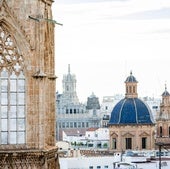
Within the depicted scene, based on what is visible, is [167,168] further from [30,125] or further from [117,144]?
[30,125]

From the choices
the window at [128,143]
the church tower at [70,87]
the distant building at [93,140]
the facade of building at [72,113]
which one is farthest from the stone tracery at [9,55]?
the church tower at [70,87]

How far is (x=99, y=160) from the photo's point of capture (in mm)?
67438

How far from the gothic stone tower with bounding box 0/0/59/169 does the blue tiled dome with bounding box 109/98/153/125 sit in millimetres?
67390

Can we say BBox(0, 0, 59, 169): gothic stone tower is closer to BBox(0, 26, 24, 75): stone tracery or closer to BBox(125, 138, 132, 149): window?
BBox(0, 26, 24, 75): stone tracery

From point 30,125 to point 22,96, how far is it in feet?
1.75

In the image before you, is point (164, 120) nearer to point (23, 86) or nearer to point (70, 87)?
point (70, 87)

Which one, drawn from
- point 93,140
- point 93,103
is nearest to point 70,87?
point 93,103

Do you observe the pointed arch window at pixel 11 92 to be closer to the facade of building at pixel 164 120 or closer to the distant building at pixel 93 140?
the facade of building at pixel 164 120

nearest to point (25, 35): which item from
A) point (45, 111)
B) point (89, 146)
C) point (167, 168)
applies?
point (45, 111)

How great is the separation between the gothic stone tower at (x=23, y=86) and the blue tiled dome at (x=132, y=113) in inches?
2653

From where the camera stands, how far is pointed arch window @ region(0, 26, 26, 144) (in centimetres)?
1406

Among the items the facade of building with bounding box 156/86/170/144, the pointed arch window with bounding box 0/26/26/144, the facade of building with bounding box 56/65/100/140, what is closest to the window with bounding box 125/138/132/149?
the facade of building with bounding box 156/86/170/144

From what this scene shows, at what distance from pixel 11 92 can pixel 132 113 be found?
67.7 m

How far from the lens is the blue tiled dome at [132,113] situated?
81.5 meters
